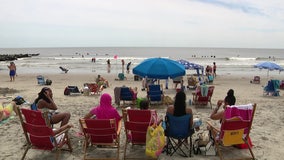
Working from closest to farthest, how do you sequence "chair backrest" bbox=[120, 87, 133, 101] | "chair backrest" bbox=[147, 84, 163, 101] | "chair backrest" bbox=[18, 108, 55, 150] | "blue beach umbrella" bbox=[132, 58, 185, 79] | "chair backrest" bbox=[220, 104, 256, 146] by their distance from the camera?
Result: "chair backrest" bbox=[18, 108, 55, 150]
"chair backrest" bbox=[220, 104, 256, 146]
"blue beach umbrella" bbox=[132, 58, 185, 79]
"chair backrest" bbox=[120, 87, 133, 101]
"chair backrest" bbox=[147, 84, 163, 101]

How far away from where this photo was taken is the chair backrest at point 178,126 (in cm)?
511

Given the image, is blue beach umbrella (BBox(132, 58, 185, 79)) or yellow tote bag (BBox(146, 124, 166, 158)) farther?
blue beach umbrella (BBox(132, 58, 185, 79))

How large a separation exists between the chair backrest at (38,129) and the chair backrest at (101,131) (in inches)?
22.7

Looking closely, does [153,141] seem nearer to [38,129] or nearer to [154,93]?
[38,129]

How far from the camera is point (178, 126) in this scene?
16.9ft

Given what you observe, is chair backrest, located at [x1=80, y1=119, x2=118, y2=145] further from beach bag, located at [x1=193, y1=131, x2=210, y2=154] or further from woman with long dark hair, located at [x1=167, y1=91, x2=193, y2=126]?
beach bag, located at [x1=193, y1=131, x2=210, y2=154]

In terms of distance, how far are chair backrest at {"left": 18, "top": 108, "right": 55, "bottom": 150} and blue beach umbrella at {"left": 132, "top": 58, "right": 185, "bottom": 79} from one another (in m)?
4.68

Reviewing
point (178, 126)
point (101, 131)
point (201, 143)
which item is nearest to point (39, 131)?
point (101, 131)

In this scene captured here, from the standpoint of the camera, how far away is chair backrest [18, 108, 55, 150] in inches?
183

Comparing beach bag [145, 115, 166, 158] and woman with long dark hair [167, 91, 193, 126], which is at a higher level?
woman with long dark hair [167, 91, 193, 126]

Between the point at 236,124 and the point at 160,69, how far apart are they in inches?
173

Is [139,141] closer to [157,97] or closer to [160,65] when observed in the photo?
[160,65]

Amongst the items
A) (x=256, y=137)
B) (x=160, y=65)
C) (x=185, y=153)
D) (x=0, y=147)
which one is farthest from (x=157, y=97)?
(x=0, y=147)

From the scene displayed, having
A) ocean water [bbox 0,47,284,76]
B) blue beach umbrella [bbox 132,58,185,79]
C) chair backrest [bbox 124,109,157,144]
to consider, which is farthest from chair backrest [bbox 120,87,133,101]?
ocean water [bbox 0,47,284,76]
